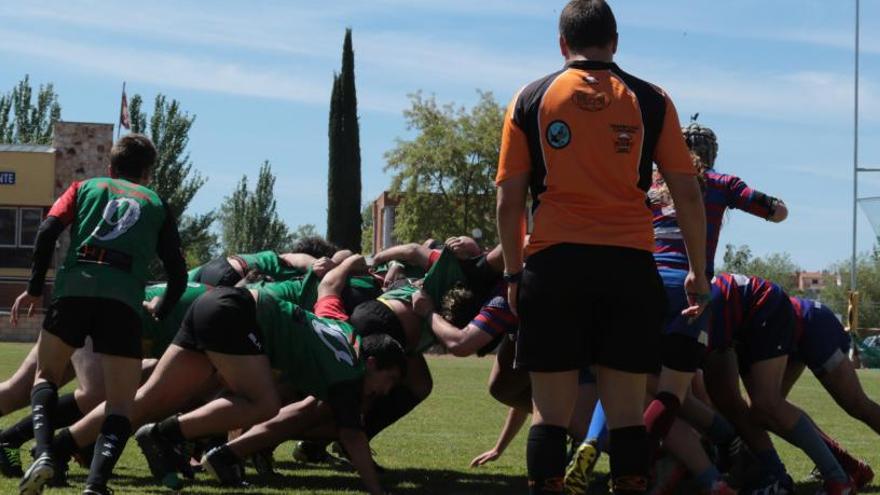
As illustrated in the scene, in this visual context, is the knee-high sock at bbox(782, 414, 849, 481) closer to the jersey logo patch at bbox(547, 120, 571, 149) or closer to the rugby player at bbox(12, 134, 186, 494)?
the jersey logo patch at bbox(547, 120, 571, 149)

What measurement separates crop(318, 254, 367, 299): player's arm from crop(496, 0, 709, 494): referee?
2.98 metres

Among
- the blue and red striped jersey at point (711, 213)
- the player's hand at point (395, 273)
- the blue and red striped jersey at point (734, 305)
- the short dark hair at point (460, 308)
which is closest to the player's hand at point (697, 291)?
the blue and red striped jersey at point (711, 213)

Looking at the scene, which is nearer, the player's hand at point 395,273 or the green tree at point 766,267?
the player's hand at point 395,273

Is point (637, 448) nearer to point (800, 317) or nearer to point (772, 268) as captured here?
point (800, 317)

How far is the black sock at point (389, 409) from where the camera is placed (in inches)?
303

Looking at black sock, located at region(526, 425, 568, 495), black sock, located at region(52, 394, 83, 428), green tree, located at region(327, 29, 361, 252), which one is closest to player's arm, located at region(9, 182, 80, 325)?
black sock, located at region(52, 394, 83, 428)

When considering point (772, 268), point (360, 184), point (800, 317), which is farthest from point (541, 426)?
point (772, 268)

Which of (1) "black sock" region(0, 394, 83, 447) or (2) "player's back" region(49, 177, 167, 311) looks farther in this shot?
(1) "black sock" region(0, 394, 83, 447)

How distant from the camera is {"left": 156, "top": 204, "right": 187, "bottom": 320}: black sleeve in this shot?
621cm

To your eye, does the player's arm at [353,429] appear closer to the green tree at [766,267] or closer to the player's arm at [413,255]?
the player's arm at [413,255]

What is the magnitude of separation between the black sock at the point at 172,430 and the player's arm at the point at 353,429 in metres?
0.77

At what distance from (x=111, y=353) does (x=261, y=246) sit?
64.1 m

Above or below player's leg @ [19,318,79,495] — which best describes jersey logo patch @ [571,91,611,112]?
above

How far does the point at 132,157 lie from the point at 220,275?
2.28m
